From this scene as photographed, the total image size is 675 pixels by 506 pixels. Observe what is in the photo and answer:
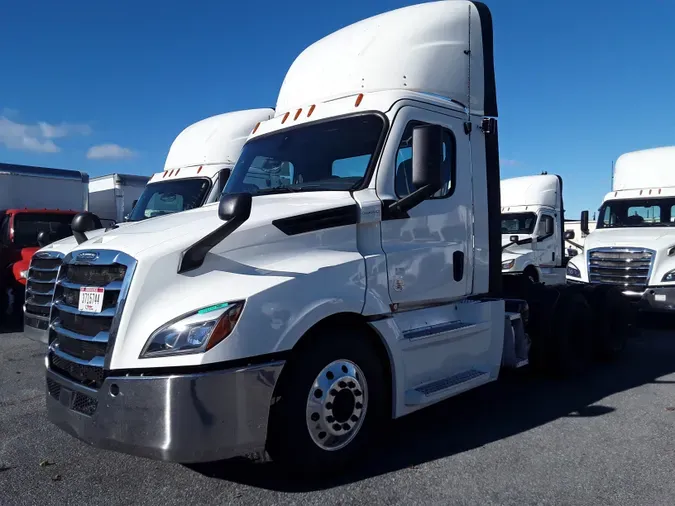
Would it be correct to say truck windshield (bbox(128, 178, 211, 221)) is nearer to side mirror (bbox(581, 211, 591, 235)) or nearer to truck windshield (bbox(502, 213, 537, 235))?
truck windshield (bbox(502, 213, 537, 235))

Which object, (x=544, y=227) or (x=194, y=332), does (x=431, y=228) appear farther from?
(x=544, y=227)

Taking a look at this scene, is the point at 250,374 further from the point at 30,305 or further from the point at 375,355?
the point at 30,305

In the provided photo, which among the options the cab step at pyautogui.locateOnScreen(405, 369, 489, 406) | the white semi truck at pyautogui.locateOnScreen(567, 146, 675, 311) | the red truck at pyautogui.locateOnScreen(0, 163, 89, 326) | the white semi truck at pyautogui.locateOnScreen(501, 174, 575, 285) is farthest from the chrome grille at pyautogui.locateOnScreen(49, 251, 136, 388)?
the white semi truck at pyautogui.locateOnScreen(501, 174, 575, 285)

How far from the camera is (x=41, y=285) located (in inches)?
306

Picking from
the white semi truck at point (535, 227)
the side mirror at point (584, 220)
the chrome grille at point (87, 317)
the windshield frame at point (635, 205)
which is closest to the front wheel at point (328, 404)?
the chrome grille at point (87, 317)

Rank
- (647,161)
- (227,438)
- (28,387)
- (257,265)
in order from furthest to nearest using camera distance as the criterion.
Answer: (647,161) → (28,387) → (257,265) → (227,438)

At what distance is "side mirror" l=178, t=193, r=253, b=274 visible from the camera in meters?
3.50

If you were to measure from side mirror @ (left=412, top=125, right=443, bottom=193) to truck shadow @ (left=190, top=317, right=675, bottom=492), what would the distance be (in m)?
2.09

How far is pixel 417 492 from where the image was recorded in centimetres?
376

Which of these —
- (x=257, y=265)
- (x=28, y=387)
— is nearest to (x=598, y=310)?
(x=257, y=265)

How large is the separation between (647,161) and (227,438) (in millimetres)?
11809

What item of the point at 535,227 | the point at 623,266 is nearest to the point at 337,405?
the point at 623,266

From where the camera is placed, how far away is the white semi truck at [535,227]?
13.5 metres

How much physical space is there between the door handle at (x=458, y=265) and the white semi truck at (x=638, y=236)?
19.7ft
